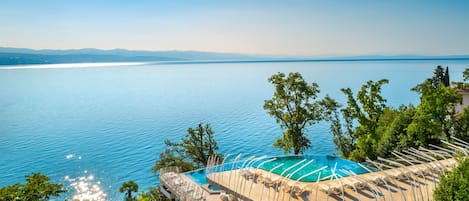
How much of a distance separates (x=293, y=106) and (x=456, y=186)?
72.5 ft

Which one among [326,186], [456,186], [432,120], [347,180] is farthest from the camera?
[432,120]

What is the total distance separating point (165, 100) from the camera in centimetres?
8975

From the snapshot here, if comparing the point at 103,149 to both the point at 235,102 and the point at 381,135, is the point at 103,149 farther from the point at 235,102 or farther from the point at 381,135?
the point at 235,102

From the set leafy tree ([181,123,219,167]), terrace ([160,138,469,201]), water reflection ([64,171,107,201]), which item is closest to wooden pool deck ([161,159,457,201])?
terrace ([160,138,469,201])

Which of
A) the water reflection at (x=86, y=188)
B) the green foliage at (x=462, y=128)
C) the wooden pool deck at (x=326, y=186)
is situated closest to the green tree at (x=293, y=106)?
the green foliage at (x=462, y=128)

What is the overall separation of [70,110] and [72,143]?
1119 inches

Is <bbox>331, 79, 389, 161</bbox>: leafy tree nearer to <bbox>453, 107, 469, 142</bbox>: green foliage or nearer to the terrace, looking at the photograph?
<bbox>453, 107, 469, 142</bbox>: green foliage

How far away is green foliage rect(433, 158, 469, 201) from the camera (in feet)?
30.9

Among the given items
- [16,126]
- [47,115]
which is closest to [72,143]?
[16,126]

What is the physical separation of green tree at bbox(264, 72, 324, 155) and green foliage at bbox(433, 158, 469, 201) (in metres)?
20.2

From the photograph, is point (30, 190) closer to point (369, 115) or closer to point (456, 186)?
point (456, 186)

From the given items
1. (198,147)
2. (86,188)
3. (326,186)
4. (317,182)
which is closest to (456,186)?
(317,182)

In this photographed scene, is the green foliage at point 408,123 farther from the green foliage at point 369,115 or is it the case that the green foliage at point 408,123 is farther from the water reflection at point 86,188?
the water reflection at point 86,188

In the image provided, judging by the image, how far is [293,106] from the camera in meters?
31.8
